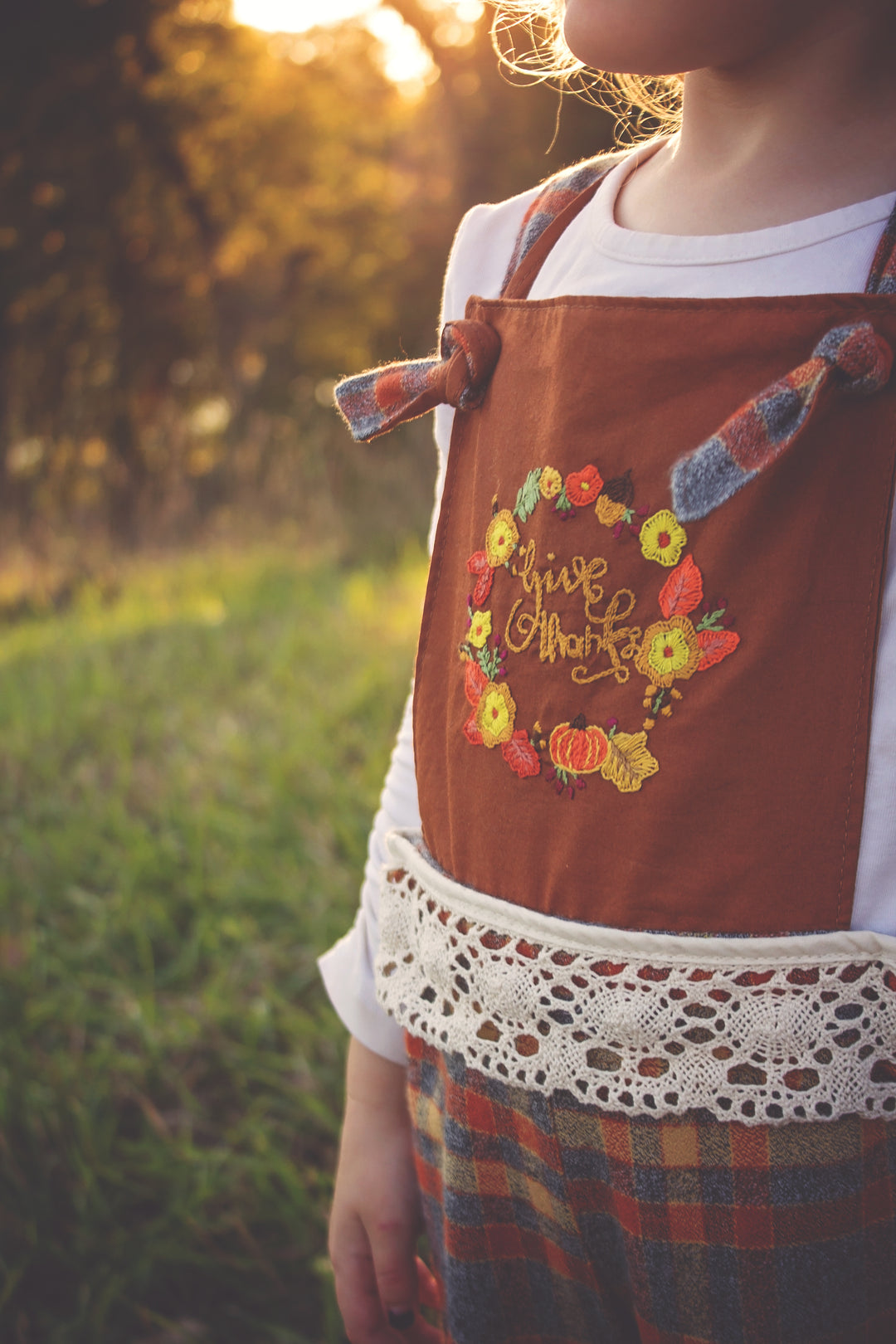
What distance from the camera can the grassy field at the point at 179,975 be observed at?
1.40 meters

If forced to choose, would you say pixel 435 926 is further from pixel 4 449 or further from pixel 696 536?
pixel 4 449

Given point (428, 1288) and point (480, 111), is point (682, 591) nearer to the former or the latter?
point (428, 1288)

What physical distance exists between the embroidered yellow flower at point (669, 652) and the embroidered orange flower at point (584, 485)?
4.2 inches

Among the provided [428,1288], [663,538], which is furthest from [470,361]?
[428,1288]

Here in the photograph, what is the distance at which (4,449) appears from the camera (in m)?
6.09

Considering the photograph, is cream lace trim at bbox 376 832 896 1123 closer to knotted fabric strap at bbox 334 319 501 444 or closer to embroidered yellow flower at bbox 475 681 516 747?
embroidered yellow flower at bbox 475 681 516 747

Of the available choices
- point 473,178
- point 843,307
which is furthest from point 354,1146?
point 473,178

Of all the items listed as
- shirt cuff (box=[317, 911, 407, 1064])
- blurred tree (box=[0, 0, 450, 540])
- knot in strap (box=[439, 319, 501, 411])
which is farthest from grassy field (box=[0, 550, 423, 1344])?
blurred tree (box=[0, 0, 450, 540])

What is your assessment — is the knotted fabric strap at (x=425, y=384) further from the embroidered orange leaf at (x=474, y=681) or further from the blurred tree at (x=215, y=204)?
the blurred tree at (x=215, y=204)

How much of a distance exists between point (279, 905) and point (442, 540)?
1.47 meters

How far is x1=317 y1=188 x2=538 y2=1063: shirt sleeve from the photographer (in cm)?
84

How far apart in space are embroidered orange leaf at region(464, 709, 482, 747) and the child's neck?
41cm

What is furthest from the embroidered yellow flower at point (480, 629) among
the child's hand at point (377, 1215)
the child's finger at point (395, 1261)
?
the child's finger at point (395, 1261)

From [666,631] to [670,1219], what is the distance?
42cm
